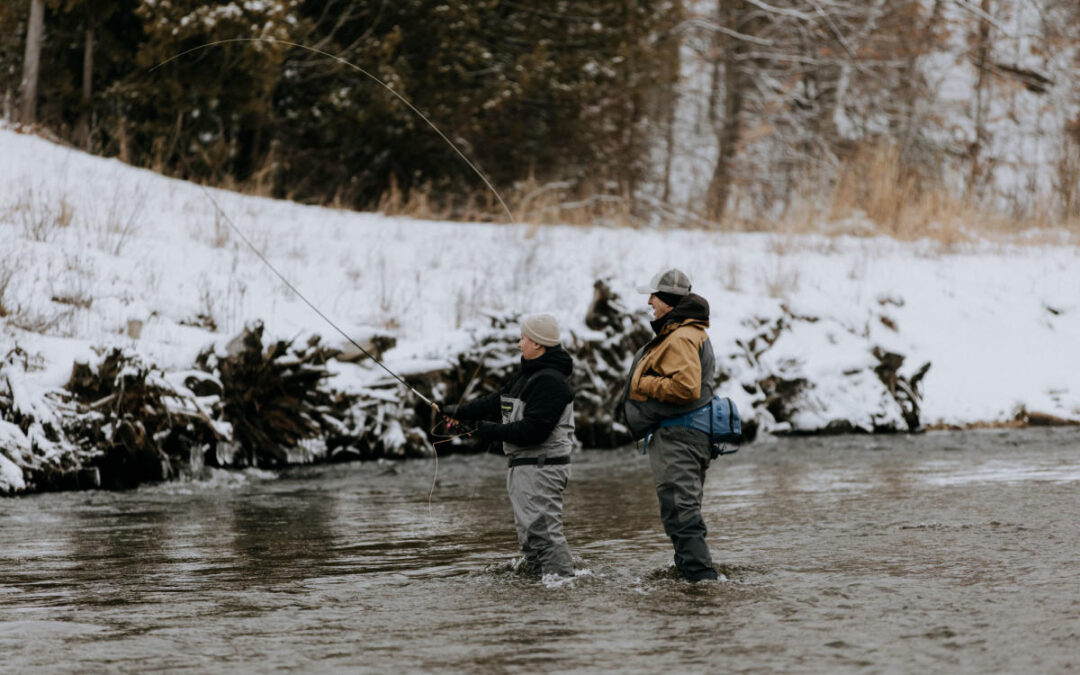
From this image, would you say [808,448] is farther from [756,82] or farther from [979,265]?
[756,82]

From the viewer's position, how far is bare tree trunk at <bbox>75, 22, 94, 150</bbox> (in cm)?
1858

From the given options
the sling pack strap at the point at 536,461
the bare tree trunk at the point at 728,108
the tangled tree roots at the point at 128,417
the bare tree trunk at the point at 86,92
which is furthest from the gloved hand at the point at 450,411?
the bare tree trunk at the point at 728,108

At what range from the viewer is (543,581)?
6.30 meters

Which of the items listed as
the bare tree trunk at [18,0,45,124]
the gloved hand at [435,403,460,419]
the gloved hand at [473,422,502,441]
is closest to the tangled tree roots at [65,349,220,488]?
the gloved hand at [435,403,460,419]

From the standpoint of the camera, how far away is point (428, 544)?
7598 millimetres

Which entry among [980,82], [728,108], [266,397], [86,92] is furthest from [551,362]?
[980,82]

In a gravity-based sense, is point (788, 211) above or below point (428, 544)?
above

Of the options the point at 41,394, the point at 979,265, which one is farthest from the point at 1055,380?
the point at 41,394

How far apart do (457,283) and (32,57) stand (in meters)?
7.67

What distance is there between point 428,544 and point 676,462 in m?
2.02

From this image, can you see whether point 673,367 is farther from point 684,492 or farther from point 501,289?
point 501,289

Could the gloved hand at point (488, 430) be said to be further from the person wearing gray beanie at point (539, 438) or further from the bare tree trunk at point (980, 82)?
the bare tree trunk at point (980, 82)

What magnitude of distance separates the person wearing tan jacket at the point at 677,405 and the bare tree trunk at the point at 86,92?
1450 cm

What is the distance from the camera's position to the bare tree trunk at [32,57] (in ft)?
58.7
